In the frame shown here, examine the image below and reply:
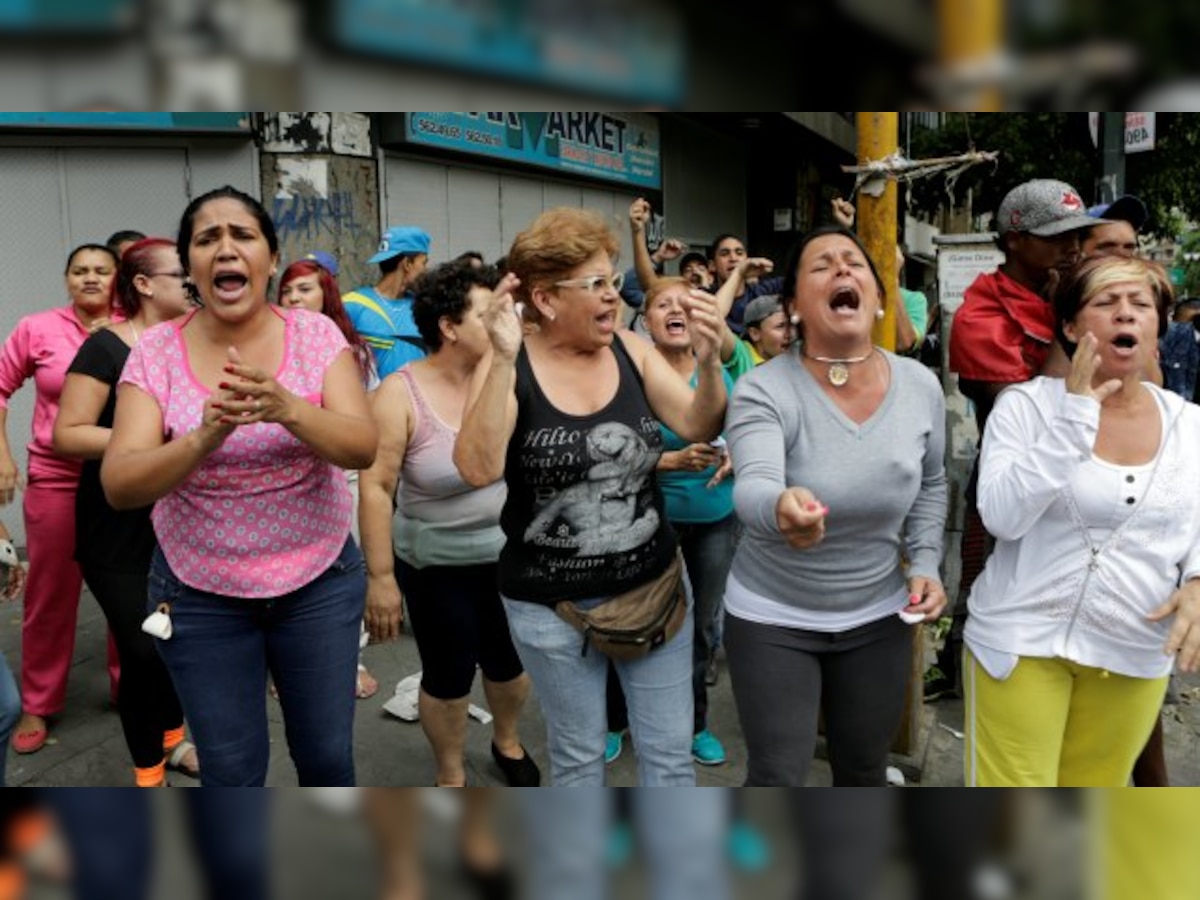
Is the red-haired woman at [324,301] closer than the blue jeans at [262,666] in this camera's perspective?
No

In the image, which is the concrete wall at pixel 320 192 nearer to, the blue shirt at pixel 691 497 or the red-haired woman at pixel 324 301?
the red-haired woman at pixel 324 301

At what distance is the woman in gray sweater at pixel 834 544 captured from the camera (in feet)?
8.34

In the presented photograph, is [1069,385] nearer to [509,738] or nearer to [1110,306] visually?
[1110,306]

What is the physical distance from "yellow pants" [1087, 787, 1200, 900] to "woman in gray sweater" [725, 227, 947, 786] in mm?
1606

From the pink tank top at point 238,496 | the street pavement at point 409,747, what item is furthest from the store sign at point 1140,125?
the street pavement at point 409,747

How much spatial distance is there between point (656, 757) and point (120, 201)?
22.1 feet

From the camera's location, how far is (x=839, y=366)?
263 cm

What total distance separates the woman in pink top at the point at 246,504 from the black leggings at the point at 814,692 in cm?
106

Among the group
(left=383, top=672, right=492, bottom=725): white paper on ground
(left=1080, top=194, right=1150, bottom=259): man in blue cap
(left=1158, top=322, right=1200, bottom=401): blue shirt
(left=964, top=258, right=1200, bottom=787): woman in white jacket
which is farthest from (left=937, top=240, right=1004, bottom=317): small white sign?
(left=964, top=258, right=1200, bottom=787): woman in white jacket

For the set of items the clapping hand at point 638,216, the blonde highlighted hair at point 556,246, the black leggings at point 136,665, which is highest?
the clapping hand at point 638,216

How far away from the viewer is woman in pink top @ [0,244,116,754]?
3.97 m

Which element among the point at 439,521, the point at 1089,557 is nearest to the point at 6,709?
the point at 439,521

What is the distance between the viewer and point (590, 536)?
2.66 metres

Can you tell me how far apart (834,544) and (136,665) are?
229 cm
